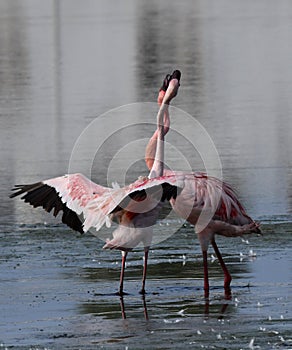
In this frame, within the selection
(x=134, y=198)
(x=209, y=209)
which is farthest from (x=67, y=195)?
(x=209, y=209)

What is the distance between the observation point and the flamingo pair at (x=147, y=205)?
36.1ft

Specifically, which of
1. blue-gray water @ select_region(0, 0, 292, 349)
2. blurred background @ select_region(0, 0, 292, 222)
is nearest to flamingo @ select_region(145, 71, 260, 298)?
blue-gray water @ select_region(0, 0, 292, 349)

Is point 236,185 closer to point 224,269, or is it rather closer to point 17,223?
point 17,223

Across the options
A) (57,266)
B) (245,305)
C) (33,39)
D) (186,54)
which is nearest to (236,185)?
(57,266)

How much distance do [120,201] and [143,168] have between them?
6245mm

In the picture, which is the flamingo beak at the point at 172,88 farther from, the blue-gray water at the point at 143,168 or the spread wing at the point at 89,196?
the blue-gray water at the point at 143,168

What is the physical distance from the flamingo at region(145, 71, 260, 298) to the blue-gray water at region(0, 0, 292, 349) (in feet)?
1.19

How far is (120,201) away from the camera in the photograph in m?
10.8

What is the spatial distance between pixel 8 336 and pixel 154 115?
42.2 ft

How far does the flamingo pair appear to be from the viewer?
434 inches

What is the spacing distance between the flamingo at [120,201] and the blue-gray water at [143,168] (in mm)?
453

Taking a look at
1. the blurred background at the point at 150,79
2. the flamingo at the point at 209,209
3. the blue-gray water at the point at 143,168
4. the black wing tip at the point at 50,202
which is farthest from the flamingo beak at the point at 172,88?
the blurred background at the point at 150,79

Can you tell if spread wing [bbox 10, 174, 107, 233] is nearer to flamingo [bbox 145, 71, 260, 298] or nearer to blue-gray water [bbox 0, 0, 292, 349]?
blue-gray water [bbox 0, 0, 292, 349]

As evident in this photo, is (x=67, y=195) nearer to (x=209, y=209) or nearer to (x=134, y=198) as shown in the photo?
(x=134, y=198)
